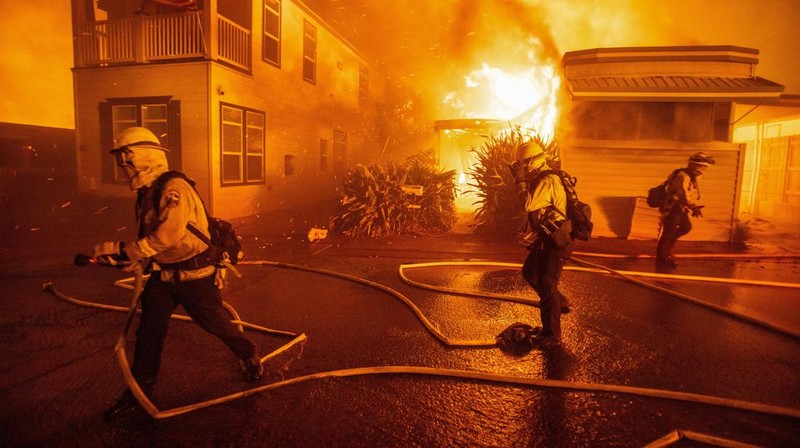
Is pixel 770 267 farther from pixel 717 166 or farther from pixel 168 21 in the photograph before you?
pixel 168 21

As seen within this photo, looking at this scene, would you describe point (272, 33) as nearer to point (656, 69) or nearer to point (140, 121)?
point (140, 121)

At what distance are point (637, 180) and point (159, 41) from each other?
44.6ft

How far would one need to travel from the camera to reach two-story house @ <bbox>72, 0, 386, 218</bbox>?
491 inches

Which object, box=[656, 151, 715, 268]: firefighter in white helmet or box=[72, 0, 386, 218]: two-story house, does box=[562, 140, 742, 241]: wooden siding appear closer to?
box=[656, 151, 715, 268]: firefighter in white helmet

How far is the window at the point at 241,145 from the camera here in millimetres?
13078

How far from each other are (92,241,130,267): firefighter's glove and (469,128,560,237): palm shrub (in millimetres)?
9291

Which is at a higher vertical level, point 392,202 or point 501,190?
point 501,190

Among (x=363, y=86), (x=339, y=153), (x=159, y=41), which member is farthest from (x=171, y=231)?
(x=363, y=86)

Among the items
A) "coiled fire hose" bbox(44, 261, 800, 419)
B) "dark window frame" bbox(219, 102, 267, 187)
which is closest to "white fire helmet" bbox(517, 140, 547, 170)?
"coiled fire hose" bbox(44, 261, 800, 419)

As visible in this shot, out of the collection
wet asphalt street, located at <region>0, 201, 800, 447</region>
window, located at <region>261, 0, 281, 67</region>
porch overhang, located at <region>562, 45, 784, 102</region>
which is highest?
window, located at <region>261, 0, 281, 67</region>

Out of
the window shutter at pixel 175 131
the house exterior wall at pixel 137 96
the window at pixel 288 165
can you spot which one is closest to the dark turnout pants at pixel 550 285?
the house exterior wall at pixel 137 96

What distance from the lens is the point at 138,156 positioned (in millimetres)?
3070

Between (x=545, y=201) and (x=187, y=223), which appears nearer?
(x=187, y=223)

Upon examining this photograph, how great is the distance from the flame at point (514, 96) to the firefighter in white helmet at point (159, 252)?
9866 mm
